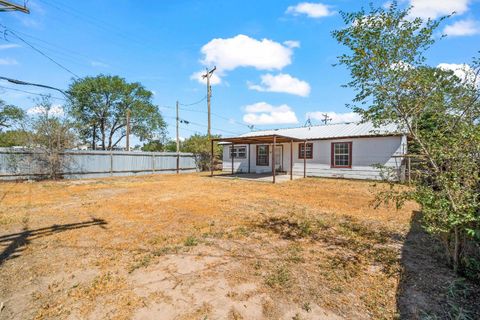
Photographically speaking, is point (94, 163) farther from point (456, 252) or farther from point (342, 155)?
point (456, 252)

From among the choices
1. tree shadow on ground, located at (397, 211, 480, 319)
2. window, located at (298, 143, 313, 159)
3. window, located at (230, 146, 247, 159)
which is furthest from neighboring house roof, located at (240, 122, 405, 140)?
tree shadow on ground, located at (397, 211, 480, 319)

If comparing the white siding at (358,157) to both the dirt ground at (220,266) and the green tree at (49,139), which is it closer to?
the dirt ground at (220,266)

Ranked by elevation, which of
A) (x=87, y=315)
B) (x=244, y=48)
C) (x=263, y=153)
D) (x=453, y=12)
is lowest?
(x=87, y=315)

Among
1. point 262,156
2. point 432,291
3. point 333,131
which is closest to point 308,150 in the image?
point 333,131

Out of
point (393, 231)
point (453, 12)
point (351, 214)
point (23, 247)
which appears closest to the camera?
point (453, 12)

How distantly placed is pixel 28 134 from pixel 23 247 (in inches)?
429

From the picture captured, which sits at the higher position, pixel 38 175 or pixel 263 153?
pixel 263 153

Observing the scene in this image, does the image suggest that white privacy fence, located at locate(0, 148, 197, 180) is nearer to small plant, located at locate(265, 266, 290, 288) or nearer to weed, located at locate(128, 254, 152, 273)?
weed, located at locate(128, 254, 152, 273)

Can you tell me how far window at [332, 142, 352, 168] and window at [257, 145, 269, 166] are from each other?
4852mm

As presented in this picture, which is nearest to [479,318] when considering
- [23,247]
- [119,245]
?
[119,245]

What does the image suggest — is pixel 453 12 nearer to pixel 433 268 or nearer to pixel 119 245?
pixel 433 268

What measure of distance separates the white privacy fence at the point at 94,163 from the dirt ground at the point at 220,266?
24.3ft

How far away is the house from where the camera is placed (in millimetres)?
12344

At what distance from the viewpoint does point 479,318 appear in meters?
2.25
